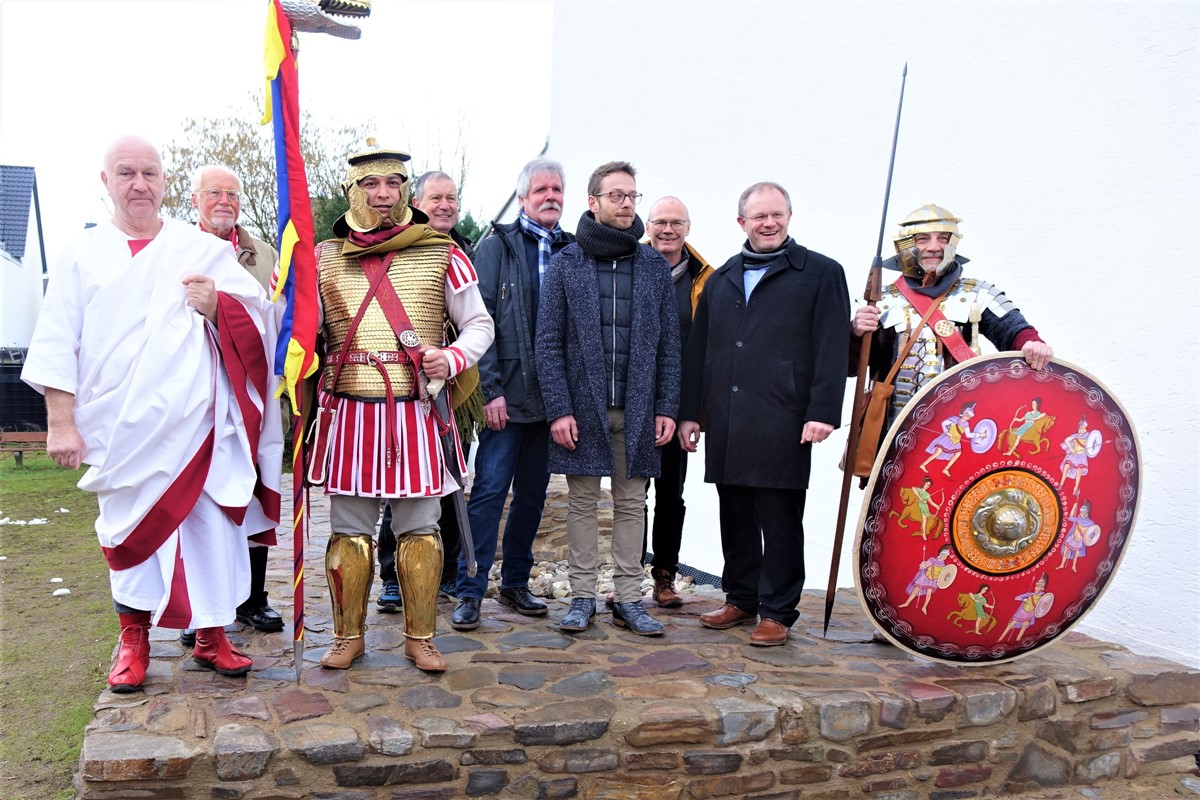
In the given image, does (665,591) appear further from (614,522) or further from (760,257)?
(760,257)

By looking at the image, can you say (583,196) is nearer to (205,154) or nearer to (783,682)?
(783,682)

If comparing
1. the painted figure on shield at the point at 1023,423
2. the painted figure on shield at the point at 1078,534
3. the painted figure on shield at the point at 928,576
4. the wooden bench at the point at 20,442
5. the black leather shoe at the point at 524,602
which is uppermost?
the painted figure on shield at the point at 1023,423

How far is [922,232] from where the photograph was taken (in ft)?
11.1

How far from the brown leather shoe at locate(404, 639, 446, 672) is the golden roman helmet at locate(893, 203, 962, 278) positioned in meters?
2.22

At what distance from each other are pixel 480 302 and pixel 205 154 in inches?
671

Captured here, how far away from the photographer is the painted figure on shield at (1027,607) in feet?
10.8

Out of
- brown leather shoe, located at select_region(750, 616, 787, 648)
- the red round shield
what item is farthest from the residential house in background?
the red round shield

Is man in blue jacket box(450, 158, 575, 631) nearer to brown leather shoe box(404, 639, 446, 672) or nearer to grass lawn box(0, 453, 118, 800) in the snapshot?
brown leather shoe box(404, 639, 446, 672)

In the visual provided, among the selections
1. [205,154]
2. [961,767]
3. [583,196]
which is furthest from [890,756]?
[205,154]

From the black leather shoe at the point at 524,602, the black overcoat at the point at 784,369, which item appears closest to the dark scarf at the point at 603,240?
the black overcoat at the point at 784,369

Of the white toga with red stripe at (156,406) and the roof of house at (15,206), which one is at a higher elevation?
the roof of house at (15,206)

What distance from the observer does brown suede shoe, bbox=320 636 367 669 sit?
3.07 metres

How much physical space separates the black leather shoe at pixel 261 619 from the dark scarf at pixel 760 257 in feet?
7.55

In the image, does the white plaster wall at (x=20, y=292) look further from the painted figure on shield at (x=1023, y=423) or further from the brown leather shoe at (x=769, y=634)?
the painted figure on shield at (x=1023, y=423)
